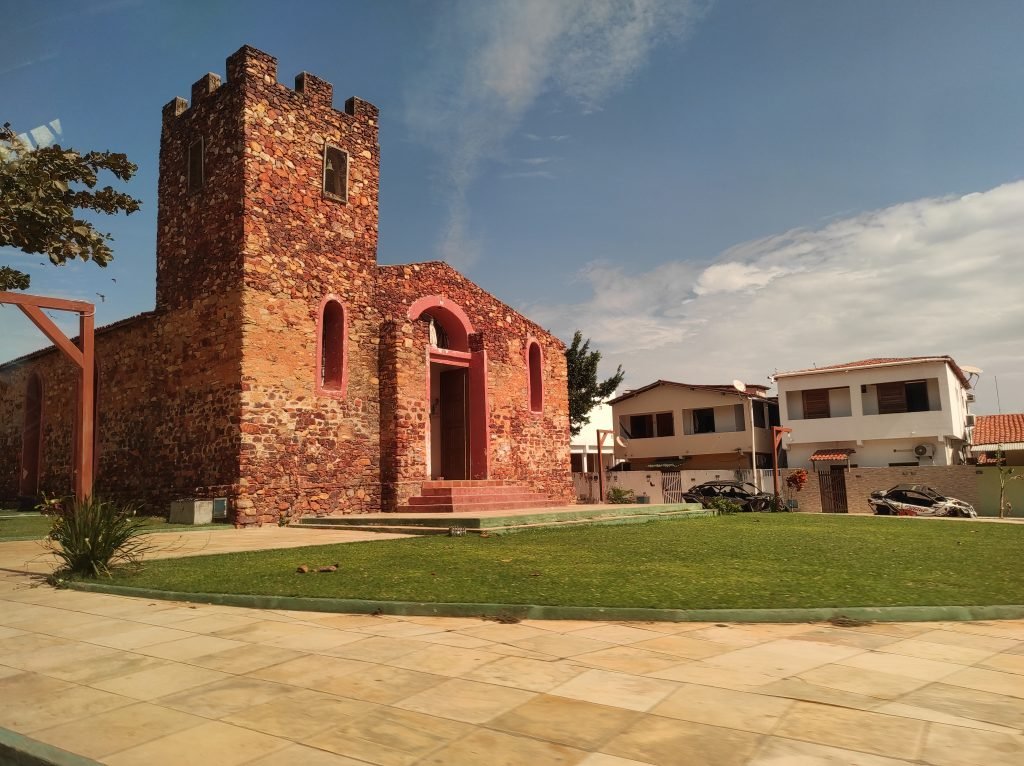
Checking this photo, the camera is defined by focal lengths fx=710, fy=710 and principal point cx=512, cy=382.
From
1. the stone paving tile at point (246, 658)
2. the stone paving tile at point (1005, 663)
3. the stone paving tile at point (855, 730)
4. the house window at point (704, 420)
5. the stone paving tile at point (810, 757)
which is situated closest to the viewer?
the stone paving tile at point (810, 757)

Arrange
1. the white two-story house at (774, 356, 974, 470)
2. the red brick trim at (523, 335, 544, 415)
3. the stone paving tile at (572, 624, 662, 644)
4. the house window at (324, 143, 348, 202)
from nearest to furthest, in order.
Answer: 1. the stone paving tile at (572, 624, 662, 644)
2. the house window at (324, 143, 348, 202)
3. the red brick trim at (523, 335, 544, 415)
4. the white two-story house at (774, 356, 974, 470)

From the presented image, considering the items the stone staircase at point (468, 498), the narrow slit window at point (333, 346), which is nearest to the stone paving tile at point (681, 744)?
the stone staircase at point (468, 498)

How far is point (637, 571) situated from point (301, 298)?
10.8 metres

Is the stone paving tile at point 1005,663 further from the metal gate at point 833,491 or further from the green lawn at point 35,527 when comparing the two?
the metal gate at point 833,491

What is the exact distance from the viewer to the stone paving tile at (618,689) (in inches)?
126

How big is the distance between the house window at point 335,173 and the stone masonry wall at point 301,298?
0.39ft

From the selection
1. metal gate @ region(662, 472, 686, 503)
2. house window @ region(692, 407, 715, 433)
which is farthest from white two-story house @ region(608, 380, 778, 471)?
metal gate @ region(662, 472, 686, 503)

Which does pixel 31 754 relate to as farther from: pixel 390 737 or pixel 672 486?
pixel 672 486

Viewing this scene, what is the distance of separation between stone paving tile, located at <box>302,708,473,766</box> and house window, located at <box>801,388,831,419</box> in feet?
116

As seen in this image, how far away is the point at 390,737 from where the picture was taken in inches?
112

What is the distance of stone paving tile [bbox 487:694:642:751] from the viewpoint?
2799 mm

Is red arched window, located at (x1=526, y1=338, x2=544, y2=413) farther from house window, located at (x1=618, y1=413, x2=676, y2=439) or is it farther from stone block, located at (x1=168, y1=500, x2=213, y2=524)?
house window, located at (x1=618, y1=413, x2=676, y2=439)

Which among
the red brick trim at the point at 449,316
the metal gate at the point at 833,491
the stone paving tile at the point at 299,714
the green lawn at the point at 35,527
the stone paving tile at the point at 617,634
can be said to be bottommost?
the metal gate at the point at 833,491

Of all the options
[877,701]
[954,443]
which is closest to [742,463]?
[954,443]
